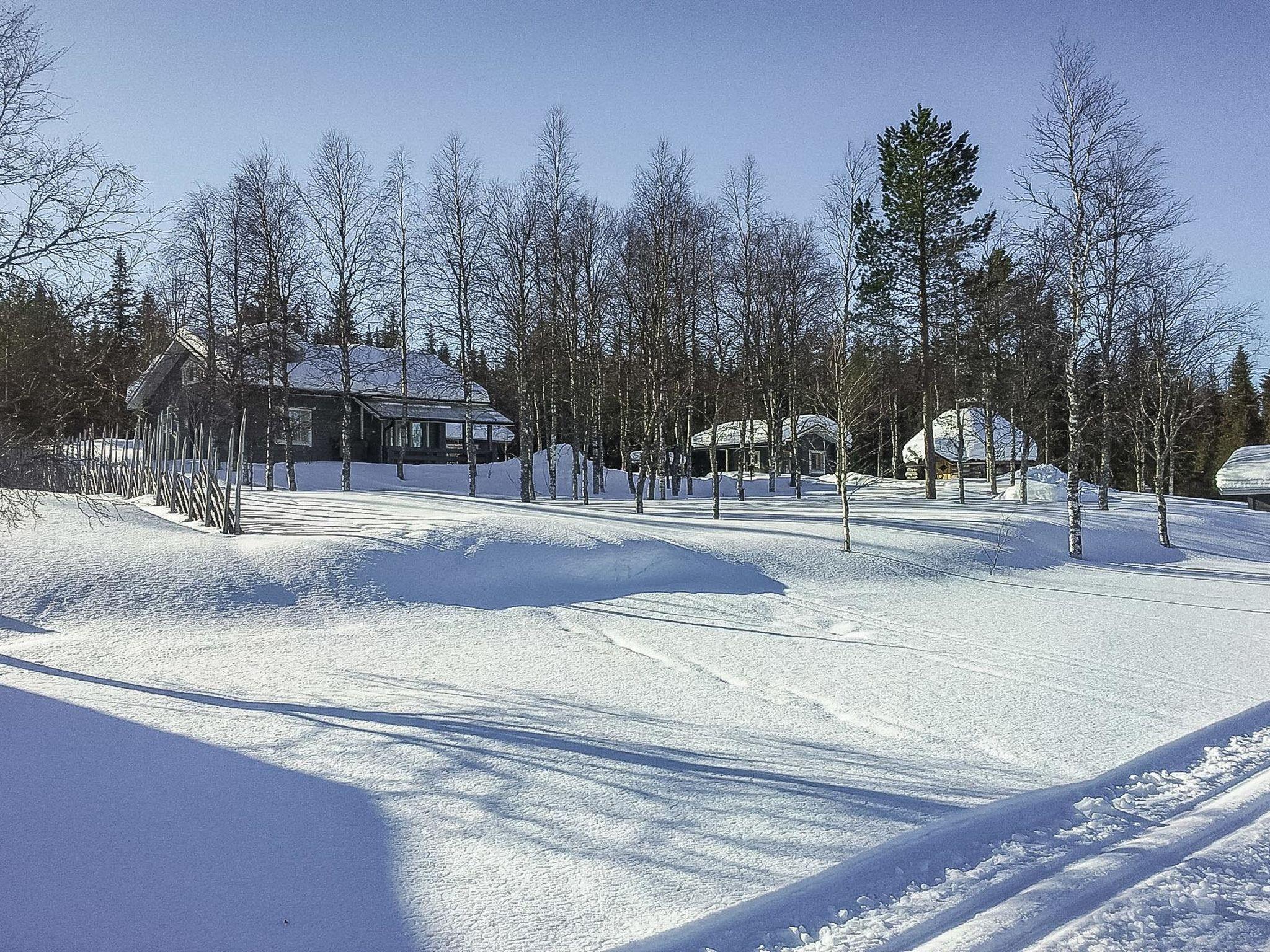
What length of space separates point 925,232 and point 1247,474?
69.0 ft

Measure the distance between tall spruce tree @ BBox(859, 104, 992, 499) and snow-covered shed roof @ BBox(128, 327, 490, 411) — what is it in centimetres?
1735

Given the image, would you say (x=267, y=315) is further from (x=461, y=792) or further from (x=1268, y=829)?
(x=1268, y=829)

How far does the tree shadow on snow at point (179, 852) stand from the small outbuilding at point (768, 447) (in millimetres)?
40914

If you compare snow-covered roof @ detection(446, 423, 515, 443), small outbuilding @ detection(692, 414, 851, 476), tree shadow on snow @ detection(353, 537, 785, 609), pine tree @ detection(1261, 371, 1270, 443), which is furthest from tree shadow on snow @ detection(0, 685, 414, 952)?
pine tree @ detection(1261, 371, 1270, 443)

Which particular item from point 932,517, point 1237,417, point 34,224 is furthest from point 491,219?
point 1237,417

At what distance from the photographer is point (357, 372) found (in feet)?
106

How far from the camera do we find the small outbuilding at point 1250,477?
3406 centimetres

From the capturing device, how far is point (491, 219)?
81.7ft

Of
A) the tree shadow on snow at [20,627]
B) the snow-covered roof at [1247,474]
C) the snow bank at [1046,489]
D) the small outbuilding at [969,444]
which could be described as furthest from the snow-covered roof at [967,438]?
the tree shadow on snow at [20,627]

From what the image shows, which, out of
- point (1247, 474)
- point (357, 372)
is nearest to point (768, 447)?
point (1247, 474)

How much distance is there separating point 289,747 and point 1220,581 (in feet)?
54.2

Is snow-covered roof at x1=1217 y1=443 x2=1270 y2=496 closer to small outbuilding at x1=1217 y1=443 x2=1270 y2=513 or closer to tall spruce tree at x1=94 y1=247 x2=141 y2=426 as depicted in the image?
small outbuilding at x1=1217 y1=443 x2=1270 y2=513

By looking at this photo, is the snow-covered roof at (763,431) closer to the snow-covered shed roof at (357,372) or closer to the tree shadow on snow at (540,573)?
the snow-covered shed roof at (357,372)

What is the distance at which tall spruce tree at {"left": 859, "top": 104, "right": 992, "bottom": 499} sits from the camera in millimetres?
27250
